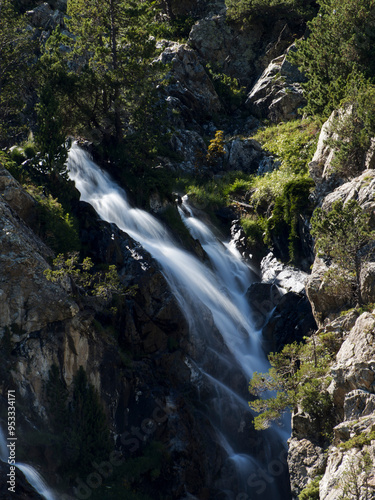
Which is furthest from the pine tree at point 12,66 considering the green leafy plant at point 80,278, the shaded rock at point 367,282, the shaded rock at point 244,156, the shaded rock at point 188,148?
the shaded rock at point 367,282

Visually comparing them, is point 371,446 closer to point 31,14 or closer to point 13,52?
point 13,52

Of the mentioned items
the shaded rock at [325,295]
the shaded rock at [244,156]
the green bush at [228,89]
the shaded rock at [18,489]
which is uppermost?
the green bush at [228,89]

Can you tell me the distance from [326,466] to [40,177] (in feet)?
49.0

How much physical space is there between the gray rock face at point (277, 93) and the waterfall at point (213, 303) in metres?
13.8

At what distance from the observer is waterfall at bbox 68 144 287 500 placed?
1767cm

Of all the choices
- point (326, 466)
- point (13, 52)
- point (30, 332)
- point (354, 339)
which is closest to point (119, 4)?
point (13, 52)

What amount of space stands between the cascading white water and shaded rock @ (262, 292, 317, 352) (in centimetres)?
1143

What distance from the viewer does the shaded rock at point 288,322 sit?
20.7 meters

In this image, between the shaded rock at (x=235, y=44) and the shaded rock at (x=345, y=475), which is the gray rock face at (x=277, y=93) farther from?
the shaded rock at (x=345, y=475)

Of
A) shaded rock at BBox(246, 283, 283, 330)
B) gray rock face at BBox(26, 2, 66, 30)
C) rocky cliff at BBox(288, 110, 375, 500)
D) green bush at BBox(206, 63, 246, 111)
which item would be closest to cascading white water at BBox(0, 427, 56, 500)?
rocky cliff at BBox(288, 110, 375, 500)

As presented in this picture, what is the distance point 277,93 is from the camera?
1487 inches

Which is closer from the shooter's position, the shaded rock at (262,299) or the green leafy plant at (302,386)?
the green leafy plant at (302,386)

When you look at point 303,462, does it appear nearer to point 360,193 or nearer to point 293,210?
point 360,193

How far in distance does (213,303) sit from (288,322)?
3450mm
